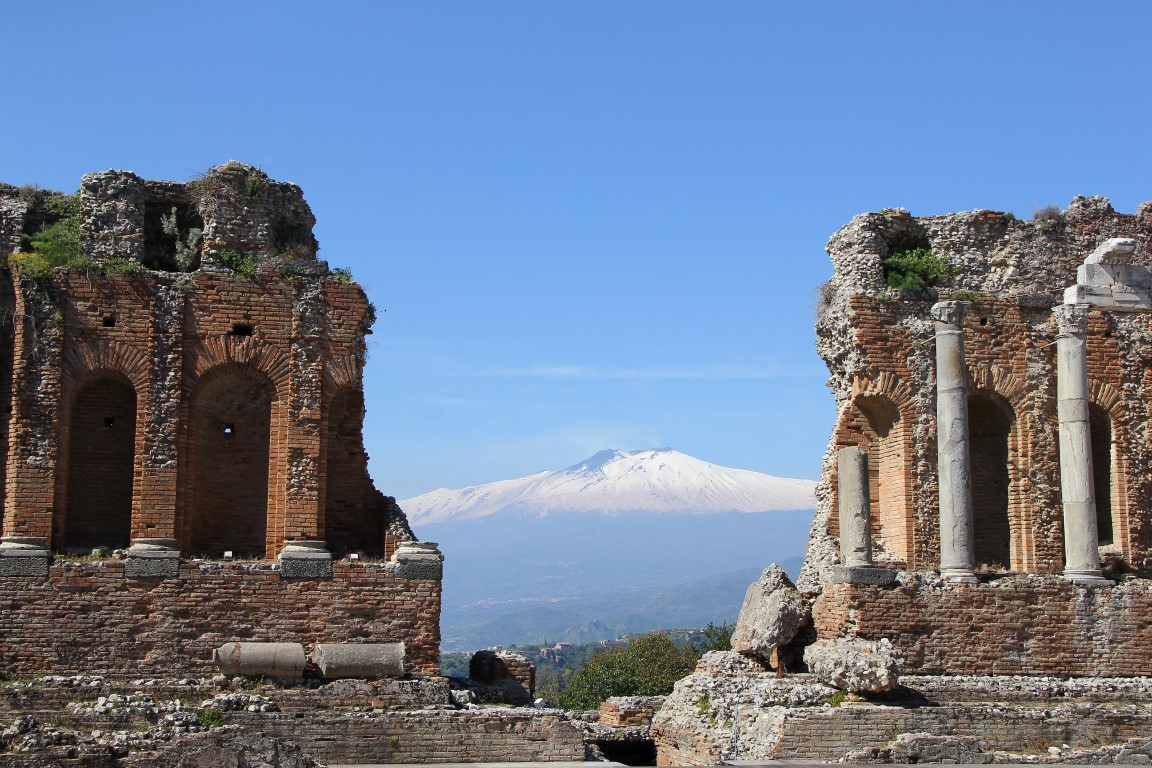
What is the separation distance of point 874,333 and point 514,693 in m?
9.85

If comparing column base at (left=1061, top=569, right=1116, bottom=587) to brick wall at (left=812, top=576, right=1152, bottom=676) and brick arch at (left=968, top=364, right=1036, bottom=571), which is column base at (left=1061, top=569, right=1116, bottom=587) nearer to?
brick wall at (left=812, top=576, right=1152, bottom=676)

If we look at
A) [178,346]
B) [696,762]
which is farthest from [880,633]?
[178,346]

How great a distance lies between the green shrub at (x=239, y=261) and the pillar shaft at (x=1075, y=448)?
1587cm

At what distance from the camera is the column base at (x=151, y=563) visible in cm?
2508

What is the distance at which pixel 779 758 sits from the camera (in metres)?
23.4

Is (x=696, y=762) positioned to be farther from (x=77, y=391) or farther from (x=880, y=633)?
(x=77, y=391)

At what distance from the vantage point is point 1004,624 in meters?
27.6

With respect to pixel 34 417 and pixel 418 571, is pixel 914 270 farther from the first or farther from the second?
pixel 34 417

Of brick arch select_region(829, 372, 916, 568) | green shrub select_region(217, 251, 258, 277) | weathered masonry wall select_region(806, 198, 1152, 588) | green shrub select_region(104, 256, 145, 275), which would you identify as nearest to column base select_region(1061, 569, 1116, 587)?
weathered masonry wall select_region(806, 198, 1152, 588)

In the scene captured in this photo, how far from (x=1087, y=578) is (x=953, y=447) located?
359cm

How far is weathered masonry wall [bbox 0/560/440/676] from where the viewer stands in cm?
2459

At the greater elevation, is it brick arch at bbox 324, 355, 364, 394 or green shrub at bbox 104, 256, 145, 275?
green shrub at bbox 104, 256, 145, 275

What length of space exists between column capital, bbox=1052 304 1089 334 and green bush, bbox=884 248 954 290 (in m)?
2.33

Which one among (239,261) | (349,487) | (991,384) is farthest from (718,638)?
(239,261)
